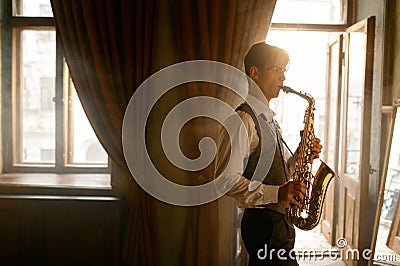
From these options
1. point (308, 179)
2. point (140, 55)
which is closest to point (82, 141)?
point (140, 55)

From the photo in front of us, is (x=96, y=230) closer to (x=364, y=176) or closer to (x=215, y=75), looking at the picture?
(x=215, y=75)

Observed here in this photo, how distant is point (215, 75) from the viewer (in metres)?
3.15

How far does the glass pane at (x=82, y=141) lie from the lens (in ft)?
12.1

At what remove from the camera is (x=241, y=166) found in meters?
1.91

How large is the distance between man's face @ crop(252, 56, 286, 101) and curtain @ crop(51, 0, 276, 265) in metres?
1.16

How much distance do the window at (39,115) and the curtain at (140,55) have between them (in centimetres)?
49

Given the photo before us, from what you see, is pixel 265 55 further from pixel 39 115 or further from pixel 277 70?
pixel 39 115

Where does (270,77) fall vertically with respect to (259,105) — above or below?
above

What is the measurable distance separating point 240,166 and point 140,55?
1.53 meters

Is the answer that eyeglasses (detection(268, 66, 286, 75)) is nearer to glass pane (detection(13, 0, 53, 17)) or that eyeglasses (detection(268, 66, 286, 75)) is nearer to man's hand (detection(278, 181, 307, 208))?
man's hand (detection(278, 181, 307, 208))

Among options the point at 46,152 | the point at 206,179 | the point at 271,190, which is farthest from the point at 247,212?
the point at 46,152

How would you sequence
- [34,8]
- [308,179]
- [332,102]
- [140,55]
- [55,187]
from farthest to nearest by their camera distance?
[332,102]
[34,8]
[55,187]
[140,55]
[308,179]

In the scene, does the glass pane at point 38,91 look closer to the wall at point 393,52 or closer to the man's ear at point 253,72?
the man's ear at point 253,72

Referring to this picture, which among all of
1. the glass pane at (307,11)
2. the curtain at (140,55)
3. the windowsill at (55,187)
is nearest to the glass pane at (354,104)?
the glass pane at (307,11)
